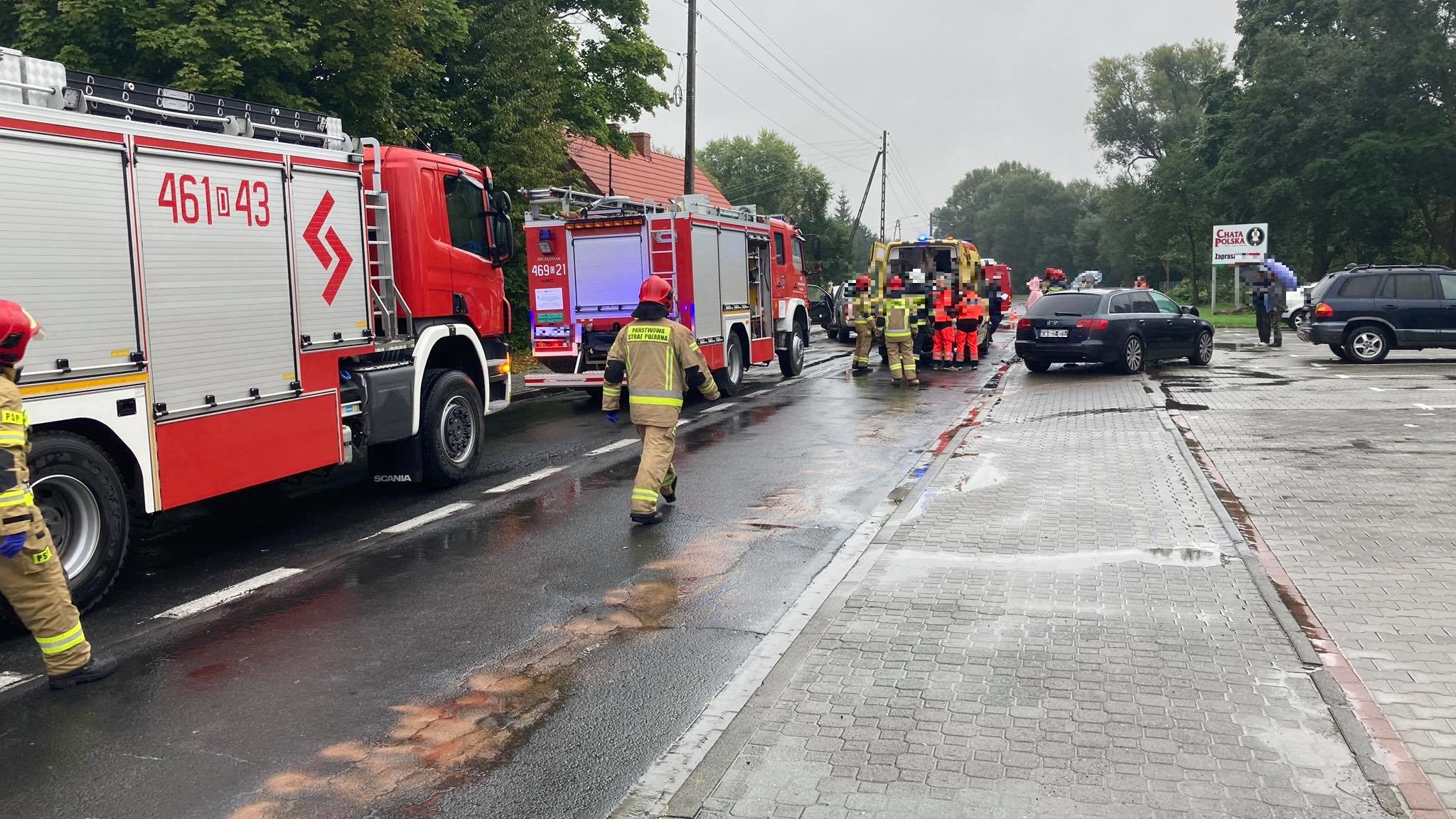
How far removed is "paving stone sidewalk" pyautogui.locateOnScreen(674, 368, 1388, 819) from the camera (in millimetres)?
3619

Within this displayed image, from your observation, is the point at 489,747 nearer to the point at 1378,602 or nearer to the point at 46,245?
the point at 46,245

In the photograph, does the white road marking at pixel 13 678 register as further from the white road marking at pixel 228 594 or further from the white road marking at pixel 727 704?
the white road marking at pixel 727 704

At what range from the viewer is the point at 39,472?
555cm

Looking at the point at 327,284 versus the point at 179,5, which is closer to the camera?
the point at 327,284

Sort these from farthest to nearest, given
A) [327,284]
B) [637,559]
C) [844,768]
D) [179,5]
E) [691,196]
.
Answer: [691,196], [179,5], [327,284], [637,559], [844,768]

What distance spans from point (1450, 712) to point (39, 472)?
636cm

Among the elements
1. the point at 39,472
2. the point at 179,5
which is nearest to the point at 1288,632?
the point at 39,472

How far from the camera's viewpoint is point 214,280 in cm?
692

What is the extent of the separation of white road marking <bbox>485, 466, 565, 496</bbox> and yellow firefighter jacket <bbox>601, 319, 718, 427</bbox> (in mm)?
1738

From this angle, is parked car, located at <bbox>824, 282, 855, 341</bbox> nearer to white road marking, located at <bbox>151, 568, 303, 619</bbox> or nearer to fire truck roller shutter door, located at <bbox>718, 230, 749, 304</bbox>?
fire truck roller shutter door, located at <bbox>718, 230, 749, 304</bbox>

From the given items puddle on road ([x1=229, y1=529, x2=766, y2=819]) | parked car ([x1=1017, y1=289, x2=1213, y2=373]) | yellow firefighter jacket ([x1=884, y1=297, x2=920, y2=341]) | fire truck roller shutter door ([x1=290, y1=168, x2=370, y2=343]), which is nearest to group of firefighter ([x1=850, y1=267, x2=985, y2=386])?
yellow firefighter jacket ([x1=884, y1=297, x2=920, y2=341])

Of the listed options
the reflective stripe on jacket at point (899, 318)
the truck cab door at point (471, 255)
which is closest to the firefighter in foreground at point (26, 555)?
the truck cab door at point (471, 255)

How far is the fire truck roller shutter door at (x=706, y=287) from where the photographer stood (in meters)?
15.3

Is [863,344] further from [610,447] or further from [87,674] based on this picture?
[87,674]
